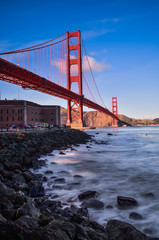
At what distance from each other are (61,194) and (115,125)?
87.8 meters

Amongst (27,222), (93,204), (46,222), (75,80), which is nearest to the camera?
(27,222)

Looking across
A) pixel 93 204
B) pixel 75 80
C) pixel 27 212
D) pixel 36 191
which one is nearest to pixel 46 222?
pixel 27 212

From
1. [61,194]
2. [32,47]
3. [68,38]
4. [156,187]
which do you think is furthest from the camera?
[68,38]

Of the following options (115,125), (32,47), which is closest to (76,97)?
(32,47)

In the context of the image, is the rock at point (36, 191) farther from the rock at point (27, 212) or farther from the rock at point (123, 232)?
the rock at point (123, 232)

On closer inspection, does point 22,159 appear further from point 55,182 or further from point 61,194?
point 61,194

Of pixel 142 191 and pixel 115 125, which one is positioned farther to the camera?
pixel 115 125

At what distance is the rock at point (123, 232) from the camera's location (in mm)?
2402

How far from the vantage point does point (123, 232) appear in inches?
97.9

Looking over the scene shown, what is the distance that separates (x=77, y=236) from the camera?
1.94 meters

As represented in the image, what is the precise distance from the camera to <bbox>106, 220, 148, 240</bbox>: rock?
2402 mm

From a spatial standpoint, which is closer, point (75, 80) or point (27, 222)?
point (27, 222)

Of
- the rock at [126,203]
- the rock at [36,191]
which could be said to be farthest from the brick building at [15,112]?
the rock at [126,203]

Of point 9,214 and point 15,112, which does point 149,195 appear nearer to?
point 9,214
